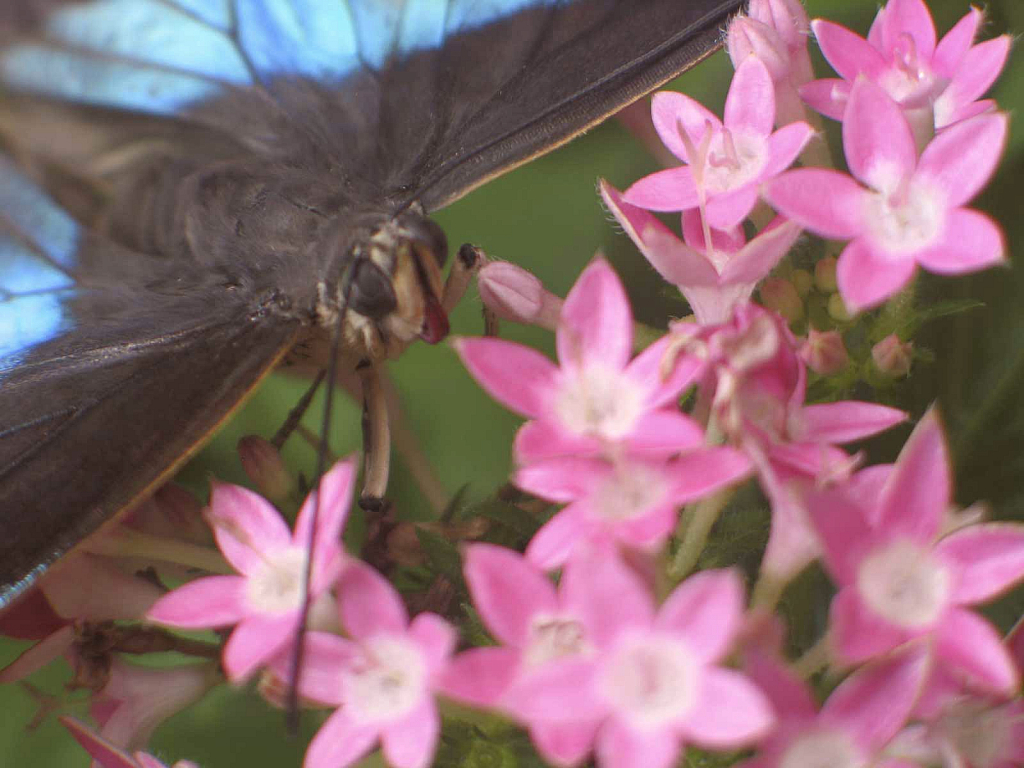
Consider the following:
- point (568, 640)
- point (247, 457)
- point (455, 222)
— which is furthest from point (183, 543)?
point (455, 222)

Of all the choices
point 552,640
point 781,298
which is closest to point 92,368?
point 552,640

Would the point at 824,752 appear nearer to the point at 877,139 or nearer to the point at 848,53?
the point at 877,139

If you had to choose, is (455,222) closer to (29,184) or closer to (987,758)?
(29,184)

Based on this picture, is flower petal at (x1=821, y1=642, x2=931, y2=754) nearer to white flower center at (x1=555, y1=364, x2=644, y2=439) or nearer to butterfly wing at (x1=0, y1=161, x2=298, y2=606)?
white flower center at (x1=555, y1=364, x2=644, y2=439)

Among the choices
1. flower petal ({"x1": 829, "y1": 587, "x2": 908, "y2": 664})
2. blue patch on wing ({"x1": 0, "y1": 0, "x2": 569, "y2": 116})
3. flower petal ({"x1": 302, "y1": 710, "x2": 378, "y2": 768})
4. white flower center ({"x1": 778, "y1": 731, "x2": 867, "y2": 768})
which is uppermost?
blue patch on wing ({"x1": 0, "y1": 0, "x2": 569, "y2": 116})

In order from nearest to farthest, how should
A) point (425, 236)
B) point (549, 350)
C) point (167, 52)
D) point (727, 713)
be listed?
point (727, 713)
point (425, 236)
point (167, 52)
point (549, 350)

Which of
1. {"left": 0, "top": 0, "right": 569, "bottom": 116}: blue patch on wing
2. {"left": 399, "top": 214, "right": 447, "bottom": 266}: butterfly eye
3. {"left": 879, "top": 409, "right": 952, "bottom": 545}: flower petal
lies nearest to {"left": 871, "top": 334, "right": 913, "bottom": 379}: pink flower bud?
{"left": 879, "top": 409, "right": 952, "bottom": 545}: flower petal
